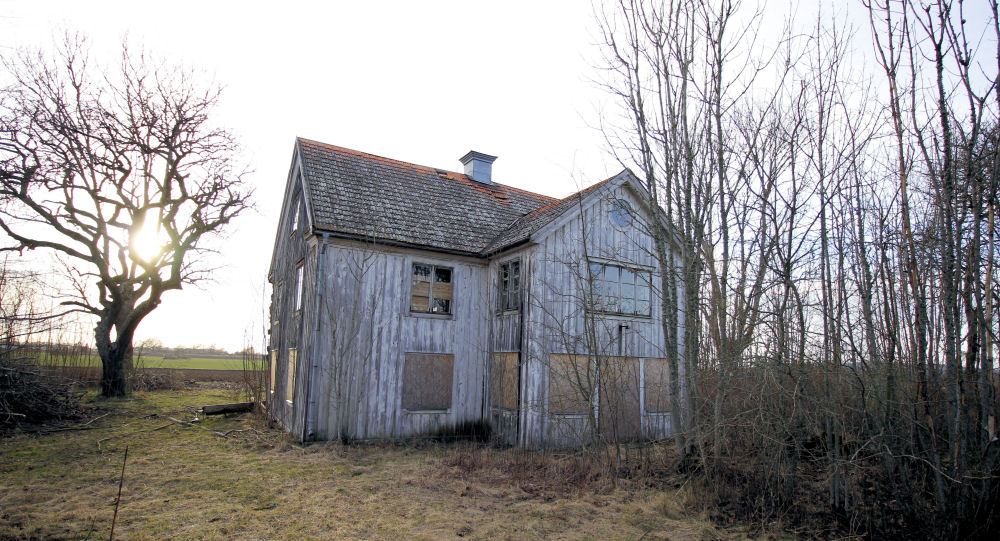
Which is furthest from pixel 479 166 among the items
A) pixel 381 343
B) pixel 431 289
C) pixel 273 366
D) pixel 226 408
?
pixel 226 408

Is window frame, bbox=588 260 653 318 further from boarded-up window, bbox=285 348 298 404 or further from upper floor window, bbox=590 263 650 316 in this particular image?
boarded-up window, bbox=285 348 298 404

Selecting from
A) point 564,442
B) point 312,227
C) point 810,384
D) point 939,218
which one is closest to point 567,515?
point 810,384

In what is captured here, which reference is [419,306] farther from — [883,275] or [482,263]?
[883,275]

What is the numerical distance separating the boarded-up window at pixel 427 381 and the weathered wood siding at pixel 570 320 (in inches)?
84.1

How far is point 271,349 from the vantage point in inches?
703

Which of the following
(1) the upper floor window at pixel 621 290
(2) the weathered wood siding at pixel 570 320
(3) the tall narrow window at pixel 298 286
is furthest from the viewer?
(3) the tall narrow window at pixel 298 286

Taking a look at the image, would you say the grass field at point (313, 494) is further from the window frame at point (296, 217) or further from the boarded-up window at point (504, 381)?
the window frame at point (296, 217)

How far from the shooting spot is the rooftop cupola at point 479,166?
60.5ft

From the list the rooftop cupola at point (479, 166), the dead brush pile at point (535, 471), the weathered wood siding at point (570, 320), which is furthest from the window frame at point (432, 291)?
the rooftop cupola at point (479, 166)

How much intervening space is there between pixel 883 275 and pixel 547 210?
835 cm

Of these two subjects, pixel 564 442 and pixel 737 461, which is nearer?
pixel 737 461

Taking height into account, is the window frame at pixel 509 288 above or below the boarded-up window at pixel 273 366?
above

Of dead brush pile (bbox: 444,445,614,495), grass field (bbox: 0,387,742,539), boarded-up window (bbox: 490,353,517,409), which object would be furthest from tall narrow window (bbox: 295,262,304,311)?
dead brush pile (bbox: 444,445,614,495)

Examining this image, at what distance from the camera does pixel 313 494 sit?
801 centimetres
